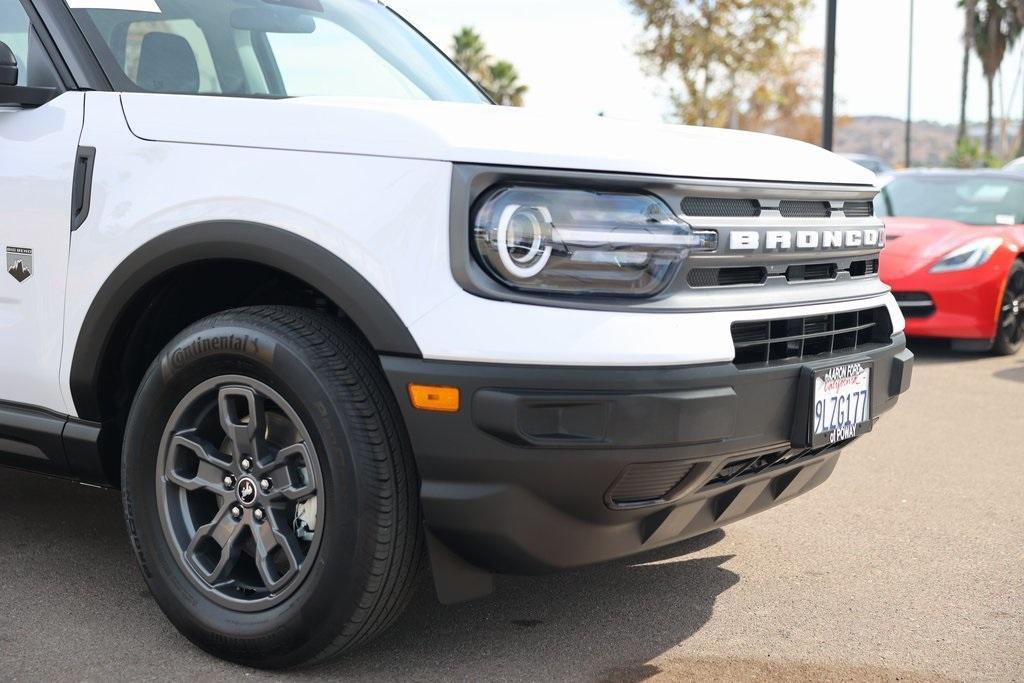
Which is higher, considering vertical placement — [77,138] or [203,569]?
[77,138]

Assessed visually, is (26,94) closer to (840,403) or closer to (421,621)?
(421,621)

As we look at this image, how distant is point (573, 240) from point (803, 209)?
75 cm

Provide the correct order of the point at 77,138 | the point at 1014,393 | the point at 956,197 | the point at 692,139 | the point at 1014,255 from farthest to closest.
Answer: the point at 956,197 → the point at 1014,255 → the point at 1014,393 → the point at 77,138 → the point at 692,139

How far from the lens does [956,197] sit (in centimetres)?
964

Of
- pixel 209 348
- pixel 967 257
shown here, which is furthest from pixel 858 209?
pixel 967 257

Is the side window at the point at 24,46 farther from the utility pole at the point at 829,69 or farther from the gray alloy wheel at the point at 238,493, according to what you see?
the utility pole at the point at 829,69

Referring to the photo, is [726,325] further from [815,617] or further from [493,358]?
[815,617]

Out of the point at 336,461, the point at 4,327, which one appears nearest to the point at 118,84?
the point at 4,327

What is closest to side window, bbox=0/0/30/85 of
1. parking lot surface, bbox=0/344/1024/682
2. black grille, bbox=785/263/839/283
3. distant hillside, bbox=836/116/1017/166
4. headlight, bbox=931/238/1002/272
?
parking lot surface, bbox=0/344/1024/682

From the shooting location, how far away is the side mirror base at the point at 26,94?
10.6 ft

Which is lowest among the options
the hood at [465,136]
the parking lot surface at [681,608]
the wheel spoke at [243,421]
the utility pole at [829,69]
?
the parking lot surface at [681,608]

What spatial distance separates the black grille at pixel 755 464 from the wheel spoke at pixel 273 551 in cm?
97

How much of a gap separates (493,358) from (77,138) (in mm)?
1347

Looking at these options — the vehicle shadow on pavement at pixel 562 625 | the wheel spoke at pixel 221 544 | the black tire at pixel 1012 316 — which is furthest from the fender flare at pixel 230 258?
the black tire at pixel 1012 316
